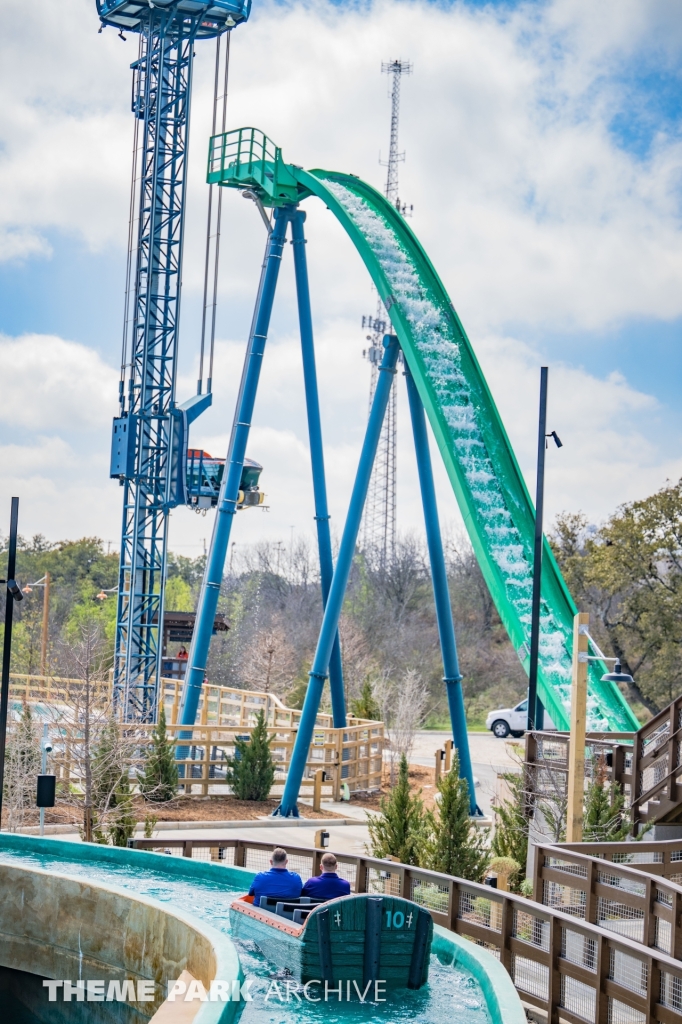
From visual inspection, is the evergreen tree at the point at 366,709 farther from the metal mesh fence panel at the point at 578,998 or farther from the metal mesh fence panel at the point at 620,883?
the metal mesh fence panel at the point at 578,998

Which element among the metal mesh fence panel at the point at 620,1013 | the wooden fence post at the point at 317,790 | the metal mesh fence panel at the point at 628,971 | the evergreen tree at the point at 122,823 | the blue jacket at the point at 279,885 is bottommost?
the wooden fence post at the point at 317,790

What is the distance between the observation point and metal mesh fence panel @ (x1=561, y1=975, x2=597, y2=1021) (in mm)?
9695

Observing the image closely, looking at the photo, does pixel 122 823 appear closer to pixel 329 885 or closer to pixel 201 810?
pixel 201 810

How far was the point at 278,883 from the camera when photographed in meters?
10.8

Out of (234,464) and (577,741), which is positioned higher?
(234,464)

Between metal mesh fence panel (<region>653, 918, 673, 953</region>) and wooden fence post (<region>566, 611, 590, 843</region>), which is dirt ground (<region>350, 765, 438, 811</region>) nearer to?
wooden fence post (<region>566, 611, 590, 843</region>)

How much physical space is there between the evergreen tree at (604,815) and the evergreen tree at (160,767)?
31.6 ft

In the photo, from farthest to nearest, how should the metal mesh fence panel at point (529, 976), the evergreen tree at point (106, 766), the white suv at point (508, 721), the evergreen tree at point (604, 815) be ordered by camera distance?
1. the white suv at point (508, 721)
2. the evergreen tree at point (106, 766)
3. the evergreen tree at point (604, 815)
4. the metal mesh fence panel at point (529, 976)

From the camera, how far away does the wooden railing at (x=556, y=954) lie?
28.4 feet

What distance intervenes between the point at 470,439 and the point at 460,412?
61 centimetres

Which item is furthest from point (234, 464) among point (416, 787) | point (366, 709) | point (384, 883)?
Answer: point (384, 883)

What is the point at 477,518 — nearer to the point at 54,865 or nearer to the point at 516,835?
the point at 516,835

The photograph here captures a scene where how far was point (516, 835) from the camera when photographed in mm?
16812

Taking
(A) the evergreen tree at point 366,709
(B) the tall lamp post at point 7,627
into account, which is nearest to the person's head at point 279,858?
(B) the tall lamp post at point 7,627
